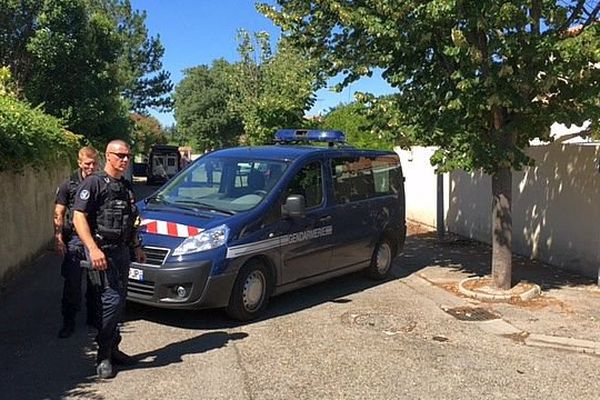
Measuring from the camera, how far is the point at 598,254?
8.64 meters

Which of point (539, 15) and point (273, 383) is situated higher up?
point (539, 15)

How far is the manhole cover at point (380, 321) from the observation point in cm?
647

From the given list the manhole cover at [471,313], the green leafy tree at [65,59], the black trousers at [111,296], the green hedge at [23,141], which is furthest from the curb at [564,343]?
the green leafy tree at [65,59]

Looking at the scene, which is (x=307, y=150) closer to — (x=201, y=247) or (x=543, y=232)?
(x=201, y=247)

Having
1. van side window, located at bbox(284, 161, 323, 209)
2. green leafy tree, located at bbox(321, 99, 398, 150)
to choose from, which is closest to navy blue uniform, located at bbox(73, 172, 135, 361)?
van side window, located at bbox(284, 161, 323, 209)

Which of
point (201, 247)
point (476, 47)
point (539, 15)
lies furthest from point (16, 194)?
point (539, 15)

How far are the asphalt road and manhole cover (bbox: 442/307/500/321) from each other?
0.51 feet

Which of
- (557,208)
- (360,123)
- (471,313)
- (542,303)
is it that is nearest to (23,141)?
(471,313)

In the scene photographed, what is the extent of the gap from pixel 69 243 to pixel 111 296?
1.33 m

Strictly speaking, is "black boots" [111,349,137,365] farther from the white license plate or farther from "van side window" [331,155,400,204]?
"van side window" [331,155,400,204]

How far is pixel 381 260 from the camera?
894 centimetres

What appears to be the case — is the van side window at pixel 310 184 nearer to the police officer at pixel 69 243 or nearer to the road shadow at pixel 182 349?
the road shadow at pixel 182 349

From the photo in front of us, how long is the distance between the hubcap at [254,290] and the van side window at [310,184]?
105 centimetres

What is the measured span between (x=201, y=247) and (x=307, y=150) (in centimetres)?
223
